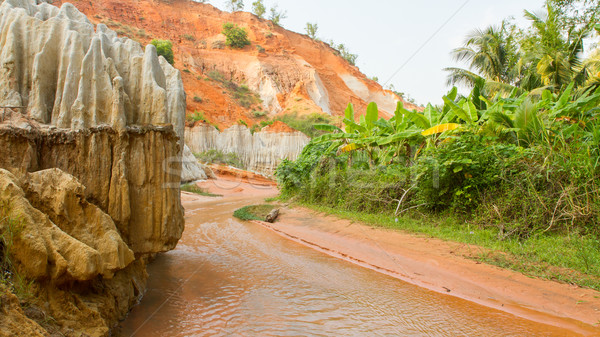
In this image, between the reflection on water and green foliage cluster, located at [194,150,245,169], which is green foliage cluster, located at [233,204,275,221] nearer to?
the reflection on water

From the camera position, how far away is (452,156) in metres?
7.59

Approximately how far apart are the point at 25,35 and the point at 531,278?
7.17 m

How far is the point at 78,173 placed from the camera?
3.55 m

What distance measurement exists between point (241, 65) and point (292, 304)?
46410 mm

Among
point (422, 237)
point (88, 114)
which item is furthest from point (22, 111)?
point (422, 237)

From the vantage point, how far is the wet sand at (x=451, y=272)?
402 centimetres

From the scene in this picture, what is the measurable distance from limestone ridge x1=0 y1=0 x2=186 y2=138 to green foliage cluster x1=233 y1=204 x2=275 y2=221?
683 centimetres

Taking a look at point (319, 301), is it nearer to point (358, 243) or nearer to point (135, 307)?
point (135, 307)

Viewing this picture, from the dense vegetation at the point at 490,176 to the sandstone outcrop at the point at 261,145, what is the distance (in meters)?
19.5

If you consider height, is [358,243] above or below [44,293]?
below

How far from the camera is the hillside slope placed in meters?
40.2

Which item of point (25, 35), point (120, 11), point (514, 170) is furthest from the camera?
point (120, 11)

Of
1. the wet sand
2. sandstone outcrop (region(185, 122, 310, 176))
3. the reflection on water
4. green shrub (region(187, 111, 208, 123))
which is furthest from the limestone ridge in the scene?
green shrub (region(187, 111, 208, 123))

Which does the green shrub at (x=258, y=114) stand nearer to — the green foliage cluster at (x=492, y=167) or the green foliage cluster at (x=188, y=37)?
the green foliage cluster at (x=188, y=37)
